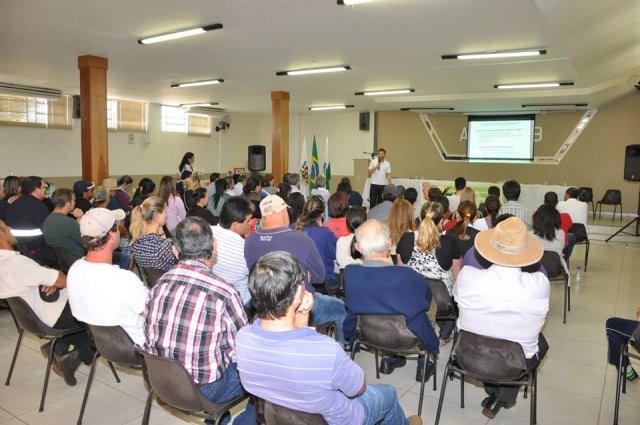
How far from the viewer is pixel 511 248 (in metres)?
2.52

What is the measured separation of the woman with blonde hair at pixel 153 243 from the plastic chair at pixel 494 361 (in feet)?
7.23

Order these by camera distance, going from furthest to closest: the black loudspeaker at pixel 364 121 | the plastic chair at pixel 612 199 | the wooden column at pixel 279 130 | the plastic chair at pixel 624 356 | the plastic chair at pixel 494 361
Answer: the black loudspeaker at pixel 364 121, the plastic chair at pixel 612 199, the wooden column at pixel 279 130, the plastic chair at pixel 624 356, the plastic chair at pixel 494 361

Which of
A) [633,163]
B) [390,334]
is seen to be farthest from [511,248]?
[633,163]

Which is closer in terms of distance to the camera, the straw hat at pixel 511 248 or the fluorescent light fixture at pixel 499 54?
the straw hat at pixel 511 248

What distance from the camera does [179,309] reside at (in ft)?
6.60

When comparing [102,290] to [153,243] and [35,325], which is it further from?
[153,243]

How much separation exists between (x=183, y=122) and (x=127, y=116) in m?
2.16

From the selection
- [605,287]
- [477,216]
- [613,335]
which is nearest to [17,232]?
[477,216]

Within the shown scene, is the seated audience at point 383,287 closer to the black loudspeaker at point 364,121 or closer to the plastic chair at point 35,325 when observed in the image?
the plastic chair at point 35,325


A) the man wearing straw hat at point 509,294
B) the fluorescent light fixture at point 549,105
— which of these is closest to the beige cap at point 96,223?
the man wearing straw hat at point 509,294

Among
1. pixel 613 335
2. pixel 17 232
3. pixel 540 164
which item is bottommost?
pixel 613 335

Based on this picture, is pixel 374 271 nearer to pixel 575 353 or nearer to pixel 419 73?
pixel 575 353

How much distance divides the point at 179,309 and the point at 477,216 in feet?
12.6

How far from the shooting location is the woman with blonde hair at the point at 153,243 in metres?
3.51
